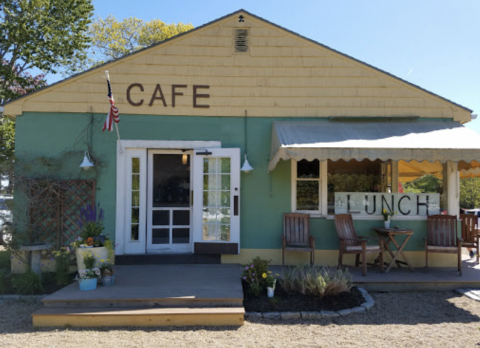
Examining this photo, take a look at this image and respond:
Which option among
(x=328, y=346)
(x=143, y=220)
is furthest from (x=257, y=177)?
(x=328, y=346)

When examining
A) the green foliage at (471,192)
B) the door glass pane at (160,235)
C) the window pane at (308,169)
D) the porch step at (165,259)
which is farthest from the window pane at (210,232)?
the green foliage at (471,192)

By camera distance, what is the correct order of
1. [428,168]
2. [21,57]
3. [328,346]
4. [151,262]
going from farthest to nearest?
[21,57]
[428,168]
[151,262]
[328,346]

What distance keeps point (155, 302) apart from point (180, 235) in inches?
106

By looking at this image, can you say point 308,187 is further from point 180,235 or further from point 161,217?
point 161,217

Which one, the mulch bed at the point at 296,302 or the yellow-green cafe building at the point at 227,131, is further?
the yellow-green cafe building at the point at 227,131

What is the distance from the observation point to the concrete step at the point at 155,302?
4.97 meters

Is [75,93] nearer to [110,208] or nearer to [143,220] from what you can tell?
[110,208]

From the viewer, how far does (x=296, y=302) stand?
5.25 m

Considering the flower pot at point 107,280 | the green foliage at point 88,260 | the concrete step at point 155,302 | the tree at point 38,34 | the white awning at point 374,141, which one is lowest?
the concrete step at point 155,302

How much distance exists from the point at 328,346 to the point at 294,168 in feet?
12.7

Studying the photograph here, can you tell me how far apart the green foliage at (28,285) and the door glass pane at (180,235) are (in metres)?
2.47

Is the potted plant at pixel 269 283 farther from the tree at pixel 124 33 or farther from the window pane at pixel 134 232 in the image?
the tree at pixel 124 33

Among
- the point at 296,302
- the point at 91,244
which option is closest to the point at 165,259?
the point at 91,244

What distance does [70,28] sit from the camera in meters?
13.3
